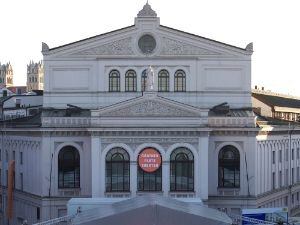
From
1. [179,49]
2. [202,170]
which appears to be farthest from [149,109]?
[179,49]

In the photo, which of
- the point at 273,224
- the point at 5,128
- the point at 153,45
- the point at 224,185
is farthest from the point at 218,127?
the point at 5,128

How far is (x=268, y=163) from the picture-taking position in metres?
82.2

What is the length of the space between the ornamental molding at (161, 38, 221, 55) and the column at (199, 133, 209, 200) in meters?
9.80

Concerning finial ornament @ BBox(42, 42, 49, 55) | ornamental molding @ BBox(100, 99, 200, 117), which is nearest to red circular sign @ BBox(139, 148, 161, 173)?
ornamental molding @ BBox(100, 99, 200, 117)

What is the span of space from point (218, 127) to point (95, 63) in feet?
44.9

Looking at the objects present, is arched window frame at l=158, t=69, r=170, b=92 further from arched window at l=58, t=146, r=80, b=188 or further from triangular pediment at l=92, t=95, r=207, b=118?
arched window at l=58, t=146, r=80, b=188

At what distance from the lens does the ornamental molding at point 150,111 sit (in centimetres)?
7300

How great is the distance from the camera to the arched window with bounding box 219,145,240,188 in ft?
252

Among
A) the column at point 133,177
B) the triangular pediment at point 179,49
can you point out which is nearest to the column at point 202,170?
the column at point 133,177

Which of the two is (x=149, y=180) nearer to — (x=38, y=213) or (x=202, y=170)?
(x=202, y=170)

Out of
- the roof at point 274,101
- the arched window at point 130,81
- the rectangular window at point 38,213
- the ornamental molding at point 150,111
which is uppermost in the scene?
the arched window at point 130,81

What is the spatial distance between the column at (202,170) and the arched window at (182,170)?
0.66 meters

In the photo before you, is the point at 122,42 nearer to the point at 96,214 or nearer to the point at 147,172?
the point at 147,172

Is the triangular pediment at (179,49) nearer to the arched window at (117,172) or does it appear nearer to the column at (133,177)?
the arched window at (117,172)
